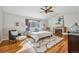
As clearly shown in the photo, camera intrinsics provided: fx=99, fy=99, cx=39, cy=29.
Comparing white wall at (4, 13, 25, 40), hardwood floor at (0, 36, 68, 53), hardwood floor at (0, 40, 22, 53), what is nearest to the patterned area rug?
hardwood floor at (0, 36, 68, 53)

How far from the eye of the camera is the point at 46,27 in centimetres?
174

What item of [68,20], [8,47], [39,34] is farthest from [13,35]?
[68,20]

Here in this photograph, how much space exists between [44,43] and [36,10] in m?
0.60

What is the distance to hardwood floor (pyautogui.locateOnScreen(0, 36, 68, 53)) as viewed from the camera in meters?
1.66

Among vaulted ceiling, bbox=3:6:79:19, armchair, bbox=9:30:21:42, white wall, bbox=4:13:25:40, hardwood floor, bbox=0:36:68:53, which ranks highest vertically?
vaulted ceiling, bbox=3:6:79:19

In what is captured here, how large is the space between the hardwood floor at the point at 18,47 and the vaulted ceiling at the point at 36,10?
46cm

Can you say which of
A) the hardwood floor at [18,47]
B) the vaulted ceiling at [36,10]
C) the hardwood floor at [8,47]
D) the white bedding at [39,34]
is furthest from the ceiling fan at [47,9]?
the hardwood floor at [8,47]

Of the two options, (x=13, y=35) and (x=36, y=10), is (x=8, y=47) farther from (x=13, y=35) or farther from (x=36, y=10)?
(x=36, y=10)

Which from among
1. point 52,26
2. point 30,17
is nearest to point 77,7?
point 52,26

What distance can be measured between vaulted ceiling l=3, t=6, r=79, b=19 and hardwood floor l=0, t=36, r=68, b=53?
0.46 meters

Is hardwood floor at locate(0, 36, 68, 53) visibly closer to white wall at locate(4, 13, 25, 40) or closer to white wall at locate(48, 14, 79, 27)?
white wall at locate(4, 13, 25, 40)

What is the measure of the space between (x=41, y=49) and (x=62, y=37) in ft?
1.39

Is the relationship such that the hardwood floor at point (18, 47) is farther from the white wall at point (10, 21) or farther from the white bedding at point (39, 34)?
the white bedding at point (39, 34)
